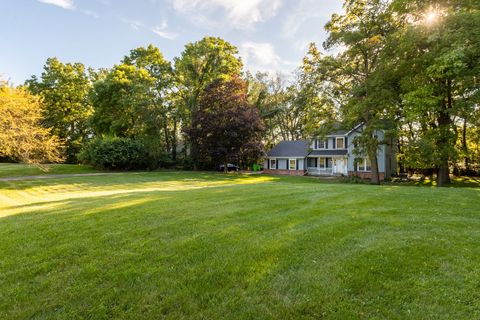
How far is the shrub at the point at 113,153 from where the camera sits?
31766 millimetres

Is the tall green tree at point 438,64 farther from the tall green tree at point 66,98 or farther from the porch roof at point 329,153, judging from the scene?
the tall green tree at point 66,98

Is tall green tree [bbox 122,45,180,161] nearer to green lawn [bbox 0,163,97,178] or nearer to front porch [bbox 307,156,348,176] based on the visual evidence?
green lawn [bbox 0,163,97,178]

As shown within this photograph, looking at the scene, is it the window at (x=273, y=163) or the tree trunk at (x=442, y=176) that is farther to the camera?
the window at (x=273, y=163)

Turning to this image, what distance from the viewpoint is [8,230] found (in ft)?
19.9

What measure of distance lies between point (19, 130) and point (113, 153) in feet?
49.7

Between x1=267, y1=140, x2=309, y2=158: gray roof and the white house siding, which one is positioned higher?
x1=267, y1=140, x2=309, y2=158: gray roof

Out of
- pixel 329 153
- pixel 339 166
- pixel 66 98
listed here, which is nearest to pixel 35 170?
pixel 66 98

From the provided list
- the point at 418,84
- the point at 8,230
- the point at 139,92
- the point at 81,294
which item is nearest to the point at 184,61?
the point at 139,92

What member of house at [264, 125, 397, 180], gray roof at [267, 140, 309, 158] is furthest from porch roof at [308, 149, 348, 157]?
gray roof at [267, 140, 309, 158]

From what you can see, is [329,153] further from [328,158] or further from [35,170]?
[35,170]

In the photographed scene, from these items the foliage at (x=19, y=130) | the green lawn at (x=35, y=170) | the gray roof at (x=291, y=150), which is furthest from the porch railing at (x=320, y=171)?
the foliage at (x=19, y=130)

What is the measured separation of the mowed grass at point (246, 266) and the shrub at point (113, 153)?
2685cm

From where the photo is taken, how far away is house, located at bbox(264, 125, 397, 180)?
3102 centimetres

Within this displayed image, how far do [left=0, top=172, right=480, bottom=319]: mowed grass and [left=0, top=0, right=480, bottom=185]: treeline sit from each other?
1172 centimetres
